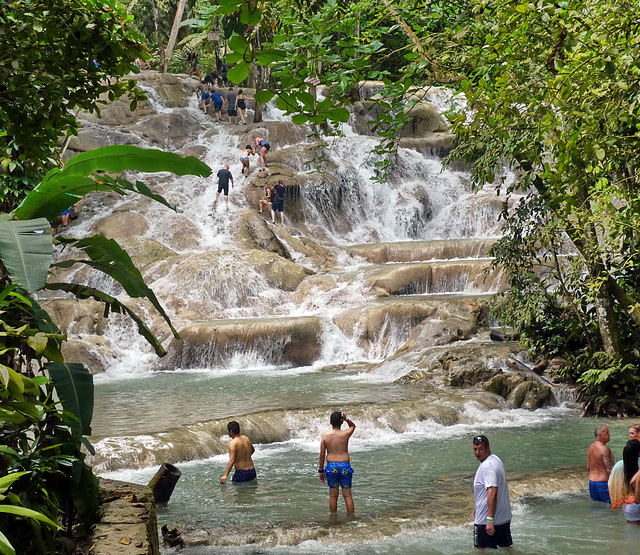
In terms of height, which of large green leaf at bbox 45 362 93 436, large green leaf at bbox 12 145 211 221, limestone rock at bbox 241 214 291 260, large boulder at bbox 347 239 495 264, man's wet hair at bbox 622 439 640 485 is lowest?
man's wet hair at bbox 622 439 640 485

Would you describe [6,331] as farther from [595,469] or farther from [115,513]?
[595,469]

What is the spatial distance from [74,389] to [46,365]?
0.61ft

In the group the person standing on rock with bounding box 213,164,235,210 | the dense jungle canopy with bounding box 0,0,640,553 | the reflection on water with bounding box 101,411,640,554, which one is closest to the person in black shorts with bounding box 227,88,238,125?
the person standing on rock with bounding box 213,164,235,210

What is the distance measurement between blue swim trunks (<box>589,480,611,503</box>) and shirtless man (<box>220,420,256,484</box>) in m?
3.95

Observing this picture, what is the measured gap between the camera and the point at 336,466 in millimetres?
8094

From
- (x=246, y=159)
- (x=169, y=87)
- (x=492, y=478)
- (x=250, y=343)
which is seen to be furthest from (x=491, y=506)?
(x=169, y=87)

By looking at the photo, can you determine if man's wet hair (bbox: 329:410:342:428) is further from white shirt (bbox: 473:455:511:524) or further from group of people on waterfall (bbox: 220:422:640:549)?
white shirt (bbox: 473:455:511:524)

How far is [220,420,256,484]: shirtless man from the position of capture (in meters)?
8.99

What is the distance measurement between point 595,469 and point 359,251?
53.7 ft

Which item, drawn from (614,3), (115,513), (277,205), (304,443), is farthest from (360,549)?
(277,205)

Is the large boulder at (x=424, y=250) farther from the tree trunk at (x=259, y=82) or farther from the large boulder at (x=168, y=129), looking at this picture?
the large boulder at (x=168, y=129)

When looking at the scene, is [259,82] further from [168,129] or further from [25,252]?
[25,252]

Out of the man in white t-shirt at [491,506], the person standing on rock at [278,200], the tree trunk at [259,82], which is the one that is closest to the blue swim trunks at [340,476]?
the man in white t-shirt at [491,506]

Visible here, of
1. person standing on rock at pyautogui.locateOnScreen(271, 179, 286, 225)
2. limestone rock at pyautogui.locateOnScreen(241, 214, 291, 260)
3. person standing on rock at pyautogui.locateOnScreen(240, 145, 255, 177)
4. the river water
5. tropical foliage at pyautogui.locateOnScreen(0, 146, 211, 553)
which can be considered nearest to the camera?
tropical foliage at pyautogui.locateOnScreen(0, 146, 211, 553)
